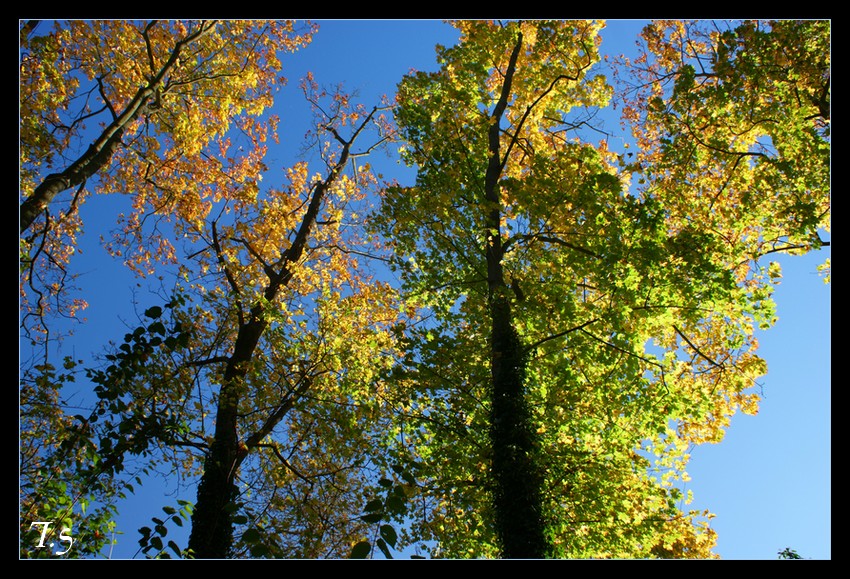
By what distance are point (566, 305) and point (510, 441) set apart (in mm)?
2335

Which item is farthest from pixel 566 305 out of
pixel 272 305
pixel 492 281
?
pixel 272 305

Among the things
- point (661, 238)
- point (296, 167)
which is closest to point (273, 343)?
point (296, 167)

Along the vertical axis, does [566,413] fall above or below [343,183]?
below

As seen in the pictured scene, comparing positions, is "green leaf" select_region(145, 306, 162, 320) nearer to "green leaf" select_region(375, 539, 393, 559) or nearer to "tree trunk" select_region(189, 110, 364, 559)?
"green leaf" select_region(375, 539, 393, 559)

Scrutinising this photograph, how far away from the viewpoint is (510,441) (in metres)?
7.45

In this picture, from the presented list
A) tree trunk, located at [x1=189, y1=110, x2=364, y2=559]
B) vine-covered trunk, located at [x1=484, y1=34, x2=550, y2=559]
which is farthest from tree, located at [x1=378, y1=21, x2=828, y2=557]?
tree trunk, located at [x1=189, y1=110, x2=364, y2=559]

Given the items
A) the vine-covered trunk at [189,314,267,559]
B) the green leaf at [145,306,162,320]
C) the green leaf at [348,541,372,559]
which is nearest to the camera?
the green leaf at [348,541,372,559]

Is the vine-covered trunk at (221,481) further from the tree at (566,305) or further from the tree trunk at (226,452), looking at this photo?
the tree at (566,305)

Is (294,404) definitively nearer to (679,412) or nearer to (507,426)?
(507,426)

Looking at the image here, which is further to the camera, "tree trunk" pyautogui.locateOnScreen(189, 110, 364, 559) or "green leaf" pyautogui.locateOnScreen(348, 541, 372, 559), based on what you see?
"tree trunk" pyautogui.locateOnScreen(189, 110, 364, 559)

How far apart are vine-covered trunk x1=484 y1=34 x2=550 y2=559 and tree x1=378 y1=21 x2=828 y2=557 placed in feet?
0.08

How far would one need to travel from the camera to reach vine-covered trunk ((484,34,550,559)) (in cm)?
678

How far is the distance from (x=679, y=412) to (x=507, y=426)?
3.37 m
